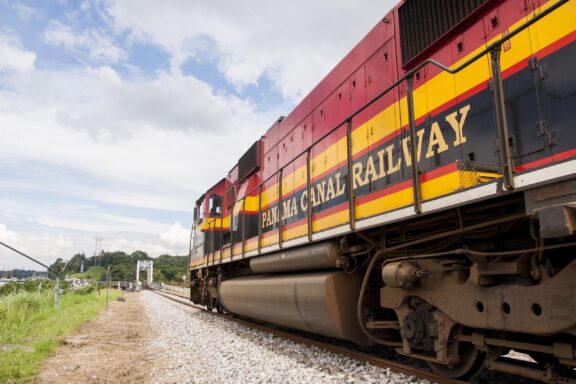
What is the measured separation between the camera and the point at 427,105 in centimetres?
436

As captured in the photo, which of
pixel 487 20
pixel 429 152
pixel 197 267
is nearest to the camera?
pixel 487 20

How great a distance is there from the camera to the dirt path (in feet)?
15.3

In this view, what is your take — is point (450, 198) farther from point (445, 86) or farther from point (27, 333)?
point (27, 333)

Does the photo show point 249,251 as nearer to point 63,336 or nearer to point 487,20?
point 63,336

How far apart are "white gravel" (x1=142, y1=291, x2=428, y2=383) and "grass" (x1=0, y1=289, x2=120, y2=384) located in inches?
56.7

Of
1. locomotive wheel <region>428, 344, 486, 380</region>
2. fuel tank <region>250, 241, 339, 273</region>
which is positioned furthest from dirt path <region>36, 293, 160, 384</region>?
locomotive wheel <region>428, 344, 486, 380</region>

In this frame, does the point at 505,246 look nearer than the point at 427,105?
Yes

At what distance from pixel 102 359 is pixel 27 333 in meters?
2.78

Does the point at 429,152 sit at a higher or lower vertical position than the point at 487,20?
lower

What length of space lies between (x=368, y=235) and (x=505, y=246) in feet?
5.21

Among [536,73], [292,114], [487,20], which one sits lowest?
[536,73]

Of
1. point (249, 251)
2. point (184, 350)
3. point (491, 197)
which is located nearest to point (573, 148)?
point (491, 197)

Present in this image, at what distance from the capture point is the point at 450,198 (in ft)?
10.9

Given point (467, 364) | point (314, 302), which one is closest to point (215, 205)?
point (314, 302)
